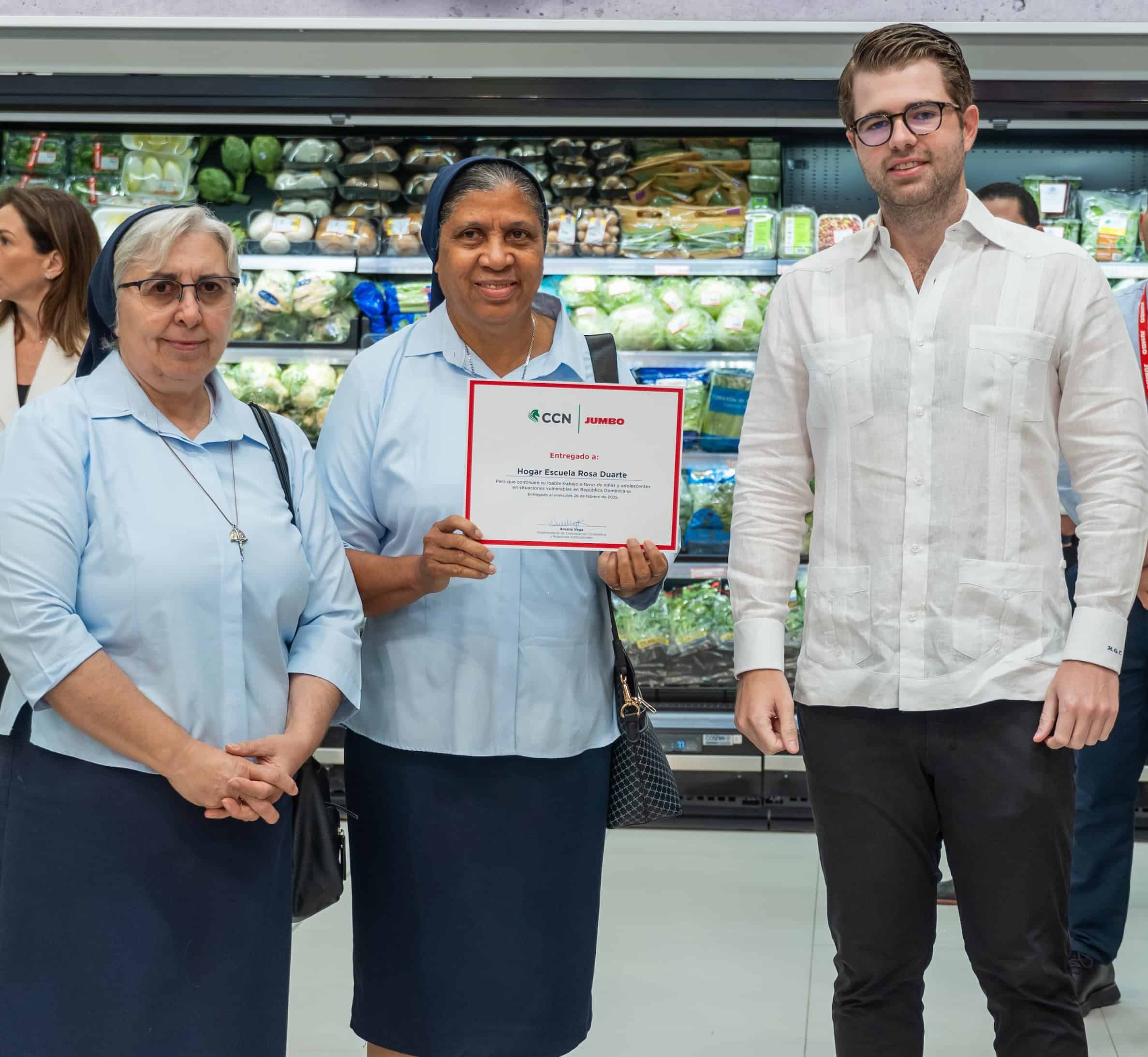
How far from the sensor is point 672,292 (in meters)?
4.34

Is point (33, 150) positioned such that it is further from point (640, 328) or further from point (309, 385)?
point (640, 328)

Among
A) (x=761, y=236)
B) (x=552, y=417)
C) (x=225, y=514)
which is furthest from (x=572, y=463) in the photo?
(x=761, y=236)

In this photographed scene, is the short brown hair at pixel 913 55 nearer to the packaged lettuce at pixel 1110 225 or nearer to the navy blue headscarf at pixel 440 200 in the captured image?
the navy blue headscarf at pixel 440 200

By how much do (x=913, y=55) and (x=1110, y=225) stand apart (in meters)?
2.79

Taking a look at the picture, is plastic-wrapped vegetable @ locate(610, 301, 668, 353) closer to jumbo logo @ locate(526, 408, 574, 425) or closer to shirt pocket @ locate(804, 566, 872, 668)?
jumbo logo @ locate(526, 408, 574, 425)

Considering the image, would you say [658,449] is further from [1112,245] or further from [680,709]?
[1112,245]

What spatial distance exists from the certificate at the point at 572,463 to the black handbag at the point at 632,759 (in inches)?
7.4

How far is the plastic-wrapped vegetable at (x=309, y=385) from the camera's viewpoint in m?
4.29

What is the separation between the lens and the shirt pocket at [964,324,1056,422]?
1.72 m

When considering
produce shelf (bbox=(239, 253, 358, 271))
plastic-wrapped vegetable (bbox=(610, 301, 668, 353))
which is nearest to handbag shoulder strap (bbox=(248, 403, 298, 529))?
produce shelf (bbox=(239, 253, 358, 271))

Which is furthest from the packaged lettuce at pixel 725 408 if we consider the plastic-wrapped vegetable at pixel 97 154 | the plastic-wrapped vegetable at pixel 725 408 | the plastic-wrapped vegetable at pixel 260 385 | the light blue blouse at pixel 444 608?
the light blue blouse at pixel 444 608

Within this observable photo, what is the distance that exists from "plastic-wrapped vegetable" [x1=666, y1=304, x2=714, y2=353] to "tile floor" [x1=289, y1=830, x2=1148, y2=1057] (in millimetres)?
1558

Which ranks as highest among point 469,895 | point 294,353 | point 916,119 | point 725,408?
point 916,119

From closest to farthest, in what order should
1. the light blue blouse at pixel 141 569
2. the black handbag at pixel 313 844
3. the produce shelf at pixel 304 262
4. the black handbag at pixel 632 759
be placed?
1. the light blue blouse at pixel 141 569
2. the black handbag at pixel 313 844
3. the black handbag at pixel 632 759
4. the produce shelf at pixel 304 262
